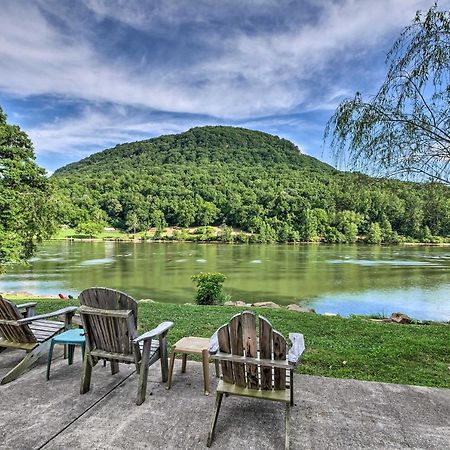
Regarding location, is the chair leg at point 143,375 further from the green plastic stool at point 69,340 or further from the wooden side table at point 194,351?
the green plastic stool at point 69,340

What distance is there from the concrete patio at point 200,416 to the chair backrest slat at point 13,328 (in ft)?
1.09

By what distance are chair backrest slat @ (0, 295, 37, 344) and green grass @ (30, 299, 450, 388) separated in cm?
178

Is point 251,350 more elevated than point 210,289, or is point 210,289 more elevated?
point 251,350

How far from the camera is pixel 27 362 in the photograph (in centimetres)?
309

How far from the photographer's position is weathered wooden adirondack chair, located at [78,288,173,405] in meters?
2.61

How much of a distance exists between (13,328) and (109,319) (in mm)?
1096

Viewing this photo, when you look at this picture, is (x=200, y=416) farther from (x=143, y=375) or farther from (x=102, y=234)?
(x=102, y=234)

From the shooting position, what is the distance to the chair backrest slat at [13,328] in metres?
3.01

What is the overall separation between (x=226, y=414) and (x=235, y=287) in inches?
601

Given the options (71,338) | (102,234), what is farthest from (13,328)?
(102,234)

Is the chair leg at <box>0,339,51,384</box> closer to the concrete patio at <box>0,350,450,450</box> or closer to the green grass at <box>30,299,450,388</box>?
the concrete patio at <box>0,350,450,450</box>

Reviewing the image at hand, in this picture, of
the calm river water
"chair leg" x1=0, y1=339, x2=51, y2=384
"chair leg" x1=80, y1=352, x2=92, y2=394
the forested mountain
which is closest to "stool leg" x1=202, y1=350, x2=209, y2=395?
"chair leg" x1=80, y1=352, x2=92, y2=394

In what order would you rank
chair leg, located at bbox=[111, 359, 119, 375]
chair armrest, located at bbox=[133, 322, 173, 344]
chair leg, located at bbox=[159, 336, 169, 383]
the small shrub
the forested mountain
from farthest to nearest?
1. the forested mountain
2. the small shrub
3. chair leg, located at bbox=[111, 359, 119, 375]
4. chair leg, located at bbox=[159, 336, 169, 383]
5. chair armrest, located at bbox=[133, 322, 173, 344]

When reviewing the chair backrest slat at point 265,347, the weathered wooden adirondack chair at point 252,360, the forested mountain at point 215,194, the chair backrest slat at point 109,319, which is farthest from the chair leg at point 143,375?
the forested mountain at point 215,194
